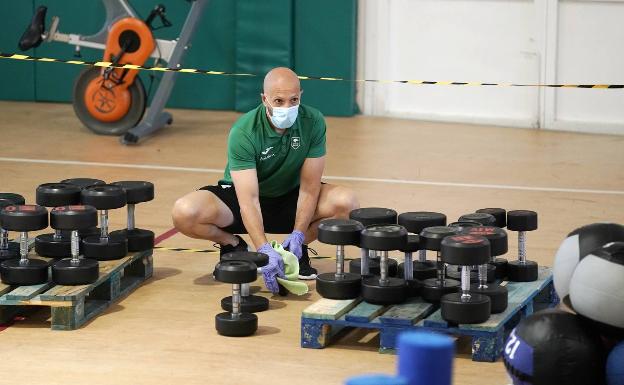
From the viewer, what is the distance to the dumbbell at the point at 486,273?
5172mm

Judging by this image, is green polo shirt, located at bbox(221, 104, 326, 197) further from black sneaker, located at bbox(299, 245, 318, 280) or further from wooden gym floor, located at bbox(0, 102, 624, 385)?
wooden gym floor, located at bbox(0, 102, 624, 385)

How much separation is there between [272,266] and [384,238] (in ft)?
2.61

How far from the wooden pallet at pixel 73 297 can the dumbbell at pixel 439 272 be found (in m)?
1.53

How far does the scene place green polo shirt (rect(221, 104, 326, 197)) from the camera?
5988 mm

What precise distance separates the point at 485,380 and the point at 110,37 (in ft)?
20.8

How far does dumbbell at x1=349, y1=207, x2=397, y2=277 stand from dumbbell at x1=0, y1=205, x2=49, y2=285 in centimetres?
146

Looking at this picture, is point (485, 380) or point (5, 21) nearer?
point (485, 380)

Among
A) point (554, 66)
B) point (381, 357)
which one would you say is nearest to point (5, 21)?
point (554, 66)

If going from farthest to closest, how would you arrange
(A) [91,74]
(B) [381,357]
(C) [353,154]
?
(A) [91,74]
(C) [353,154]
(B) [381,357]

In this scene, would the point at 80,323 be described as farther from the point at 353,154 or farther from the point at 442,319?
the point at 353,154

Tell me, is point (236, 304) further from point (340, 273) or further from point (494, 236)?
point (494, 236)

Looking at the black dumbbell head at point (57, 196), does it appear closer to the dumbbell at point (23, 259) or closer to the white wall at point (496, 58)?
the dumbbell at point (23, 259)

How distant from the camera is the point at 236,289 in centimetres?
540

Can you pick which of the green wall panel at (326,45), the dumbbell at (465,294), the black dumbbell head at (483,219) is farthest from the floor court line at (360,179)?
the dumbbell at (465,294)
